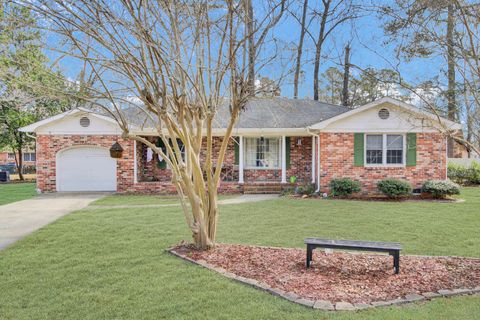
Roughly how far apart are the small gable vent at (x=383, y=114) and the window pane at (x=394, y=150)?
78cm

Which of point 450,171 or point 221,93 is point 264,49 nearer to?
point 221,93

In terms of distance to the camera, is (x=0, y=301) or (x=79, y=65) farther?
(x=79, y=65)

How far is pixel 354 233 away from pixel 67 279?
17.6 ft

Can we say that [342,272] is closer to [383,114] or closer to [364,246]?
[364,246]

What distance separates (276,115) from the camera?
54.7 feet

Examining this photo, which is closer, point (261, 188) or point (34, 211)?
point (34, 211)

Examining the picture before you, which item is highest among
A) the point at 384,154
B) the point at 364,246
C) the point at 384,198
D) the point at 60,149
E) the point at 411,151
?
the point at 60,149

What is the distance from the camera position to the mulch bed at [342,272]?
168 inches

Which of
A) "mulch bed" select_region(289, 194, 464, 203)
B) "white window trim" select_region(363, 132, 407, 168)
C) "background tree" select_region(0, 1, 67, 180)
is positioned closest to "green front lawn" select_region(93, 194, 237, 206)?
"mulch bed" select_region(289, 194, 464, 203)

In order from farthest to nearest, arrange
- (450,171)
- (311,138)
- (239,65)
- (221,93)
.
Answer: (450,171) → (311,138) → (221,93) → (239,65)

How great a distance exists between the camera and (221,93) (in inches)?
241

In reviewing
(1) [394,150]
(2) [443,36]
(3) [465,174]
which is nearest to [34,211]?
(2) [443,36]

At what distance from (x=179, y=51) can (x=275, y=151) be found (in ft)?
37.4

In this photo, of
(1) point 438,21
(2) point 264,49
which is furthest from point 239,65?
(1) point 438,21
